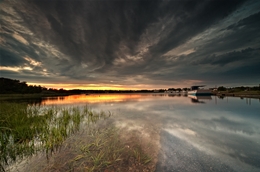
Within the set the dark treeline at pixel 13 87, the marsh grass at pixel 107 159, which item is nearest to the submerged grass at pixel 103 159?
the marsh grass at pixel 107 159

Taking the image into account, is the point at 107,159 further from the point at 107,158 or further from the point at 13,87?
the point at 13,87

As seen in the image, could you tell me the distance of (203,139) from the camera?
310 inches

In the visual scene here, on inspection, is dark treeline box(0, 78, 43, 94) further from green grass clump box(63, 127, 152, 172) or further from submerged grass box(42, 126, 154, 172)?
green grass clump box(63, 127, 152, 172)

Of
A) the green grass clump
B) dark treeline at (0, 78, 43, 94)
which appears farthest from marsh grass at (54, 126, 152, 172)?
dark treeline at (0, 78, 43, 94)

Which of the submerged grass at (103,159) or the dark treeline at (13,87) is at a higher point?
the dark treeline at (13,87)

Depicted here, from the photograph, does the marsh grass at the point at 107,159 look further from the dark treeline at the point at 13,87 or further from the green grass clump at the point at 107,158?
the dark treeline at the point at 13,87

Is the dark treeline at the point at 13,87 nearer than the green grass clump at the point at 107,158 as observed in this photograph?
No

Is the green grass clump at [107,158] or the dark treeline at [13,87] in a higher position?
the dark treeline at [13,87]

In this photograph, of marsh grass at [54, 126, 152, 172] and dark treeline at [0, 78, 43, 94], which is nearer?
marsh grass at [54, 126, 152, 172]

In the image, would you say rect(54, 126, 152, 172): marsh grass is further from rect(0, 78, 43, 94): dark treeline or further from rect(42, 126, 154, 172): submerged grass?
rect(0, 78, 43, 94): dark treeline

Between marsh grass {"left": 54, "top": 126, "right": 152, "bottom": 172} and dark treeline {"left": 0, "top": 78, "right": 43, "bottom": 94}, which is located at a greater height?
dark treeline {"left": 0, "top": 78, "right": 43, "bottom": 94}

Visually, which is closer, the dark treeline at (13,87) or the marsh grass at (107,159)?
the marsh grass at (107,159)

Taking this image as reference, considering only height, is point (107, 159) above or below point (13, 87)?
below

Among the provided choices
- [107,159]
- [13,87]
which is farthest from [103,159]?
[13,87]
